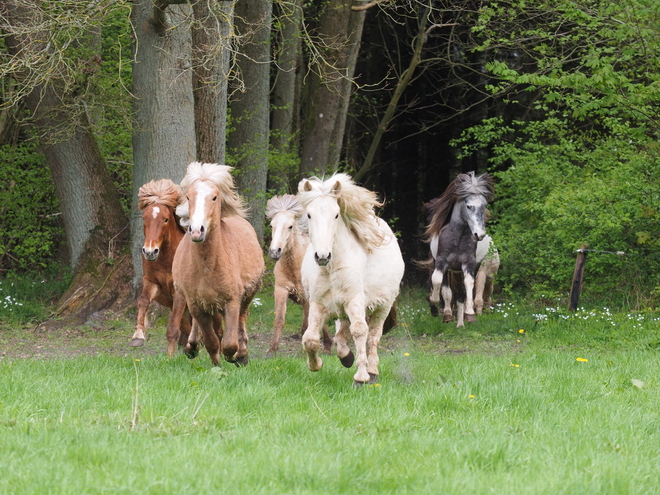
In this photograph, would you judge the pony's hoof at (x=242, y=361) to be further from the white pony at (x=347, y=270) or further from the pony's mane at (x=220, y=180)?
the pony's mane at (x=220, y=180)

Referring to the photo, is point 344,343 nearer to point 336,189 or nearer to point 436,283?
point 336,189

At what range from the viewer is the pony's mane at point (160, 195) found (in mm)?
9797

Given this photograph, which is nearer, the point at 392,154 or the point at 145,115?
the point at 145,115

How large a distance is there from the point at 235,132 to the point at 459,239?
5.64m

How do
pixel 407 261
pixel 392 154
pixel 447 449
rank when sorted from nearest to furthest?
pixel 447 449, pixel 407 261, pixel 392 154

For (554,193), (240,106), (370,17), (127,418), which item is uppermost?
(370,17)

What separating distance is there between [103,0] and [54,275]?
22.9ft

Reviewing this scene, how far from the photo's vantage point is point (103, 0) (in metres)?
11.1

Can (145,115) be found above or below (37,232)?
above

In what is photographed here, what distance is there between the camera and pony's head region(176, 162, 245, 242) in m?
7.57

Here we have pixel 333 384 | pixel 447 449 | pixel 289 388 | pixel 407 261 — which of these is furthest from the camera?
pixel 407 261

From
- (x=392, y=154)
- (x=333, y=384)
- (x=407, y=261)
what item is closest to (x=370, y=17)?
(x=392, y=154)

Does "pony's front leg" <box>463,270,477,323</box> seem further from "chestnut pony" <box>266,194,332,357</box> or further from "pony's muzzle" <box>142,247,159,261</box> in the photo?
"pony's muzzle" <box>142,247,159,261</box>

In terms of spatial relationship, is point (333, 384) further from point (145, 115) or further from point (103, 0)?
point (145, 115)
